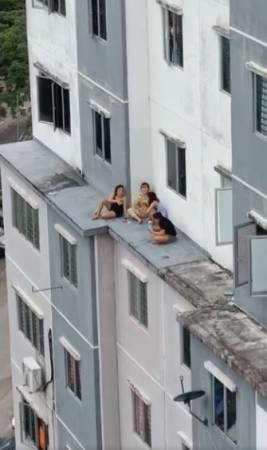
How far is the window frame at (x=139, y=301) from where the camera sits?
1631 inches

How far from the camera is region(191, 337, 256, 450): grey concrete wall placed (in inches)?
1369

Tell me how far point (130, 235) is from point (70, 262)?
3235 mm

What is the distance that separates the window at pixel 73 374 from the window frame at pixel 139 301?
2.78 metres

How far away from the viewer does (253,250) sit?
3428 cm

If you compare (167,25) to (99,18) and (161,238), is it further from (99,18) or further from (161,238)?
(161,238)

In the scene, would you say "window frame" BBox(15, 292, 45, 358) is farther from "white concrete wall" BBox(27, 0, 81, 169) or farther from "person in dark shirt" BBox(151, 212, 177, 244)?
"person in dark shirt" BBox(151, 212, 177, 244)

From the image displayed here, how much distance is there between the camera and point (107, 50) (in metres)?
41.4

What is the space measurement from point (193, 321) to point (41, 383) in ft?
39.1

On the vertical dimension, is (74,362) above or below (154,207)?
below

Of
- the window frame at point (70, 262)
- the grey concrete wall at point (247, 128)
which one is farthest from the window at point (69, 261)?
the grey concrete wall at point (247, 128)

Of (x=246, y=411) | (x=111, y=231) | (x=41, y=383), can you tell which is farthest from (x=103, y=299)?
(x=246, y=411)

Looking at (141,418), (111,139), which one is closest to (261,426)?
(141,418)

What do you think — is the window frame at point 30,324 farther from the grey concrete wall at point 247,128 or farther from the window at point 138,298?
the grey concrete wall at point 247,128

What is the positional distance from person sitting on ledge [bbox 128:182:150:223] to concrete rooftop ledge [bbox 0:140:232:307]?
6.4 inches
